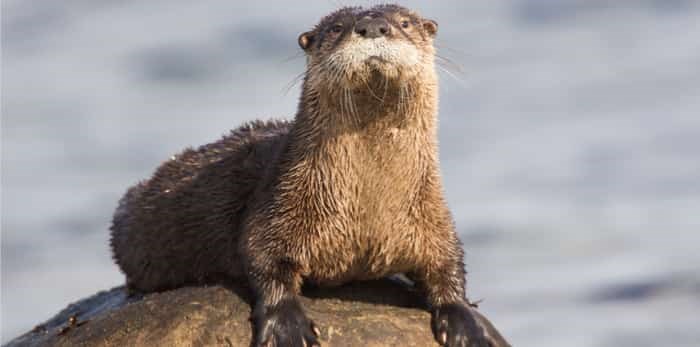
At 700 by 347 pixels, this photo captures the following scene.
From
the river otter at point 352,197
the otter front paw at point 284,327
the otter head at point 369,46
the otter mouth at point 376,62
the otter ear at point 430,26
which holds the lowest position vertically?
the otter front paw at point 284,327

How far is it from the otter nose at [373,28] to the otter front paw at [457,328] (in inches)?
43.1

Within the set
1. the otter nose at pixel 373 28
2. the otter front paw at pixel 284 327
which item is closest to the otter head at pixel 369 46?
the otter nose at pixel 373 28

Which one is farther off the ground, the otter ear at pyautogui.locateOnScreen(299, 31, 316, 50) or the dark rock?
the otter ear at pyautogui.locateOnScreen(299, 31, 316, 50)

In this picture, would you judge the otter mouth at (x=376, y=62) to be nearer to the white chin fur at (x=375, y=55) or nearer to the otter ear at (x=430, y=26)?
the white chin fur at (x=375, y=55)

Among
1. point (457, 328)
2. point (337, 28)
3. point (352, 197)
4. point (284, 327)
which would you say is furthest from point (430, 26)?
point (284, 327)

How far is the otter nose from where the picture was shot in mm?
4656

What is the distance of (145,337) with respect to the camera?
489cm

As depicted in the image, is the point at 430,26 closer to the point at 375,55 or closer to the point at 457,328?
the point at 375,55

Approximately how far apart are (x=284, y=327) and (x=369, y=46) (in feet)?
3.36

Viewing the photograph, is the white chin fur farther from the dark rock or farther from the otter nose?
the dark rock

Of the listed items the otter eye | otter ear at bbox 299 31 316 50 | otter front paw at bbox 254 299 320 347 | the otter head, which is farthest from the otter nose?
otter front paw at bbox 254 299 320 347

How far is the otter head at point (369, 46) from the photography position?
4688mm

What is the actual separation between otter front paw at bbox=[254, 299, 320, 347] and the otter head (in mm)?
823

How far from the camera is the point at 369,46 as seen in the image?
15.3ft
